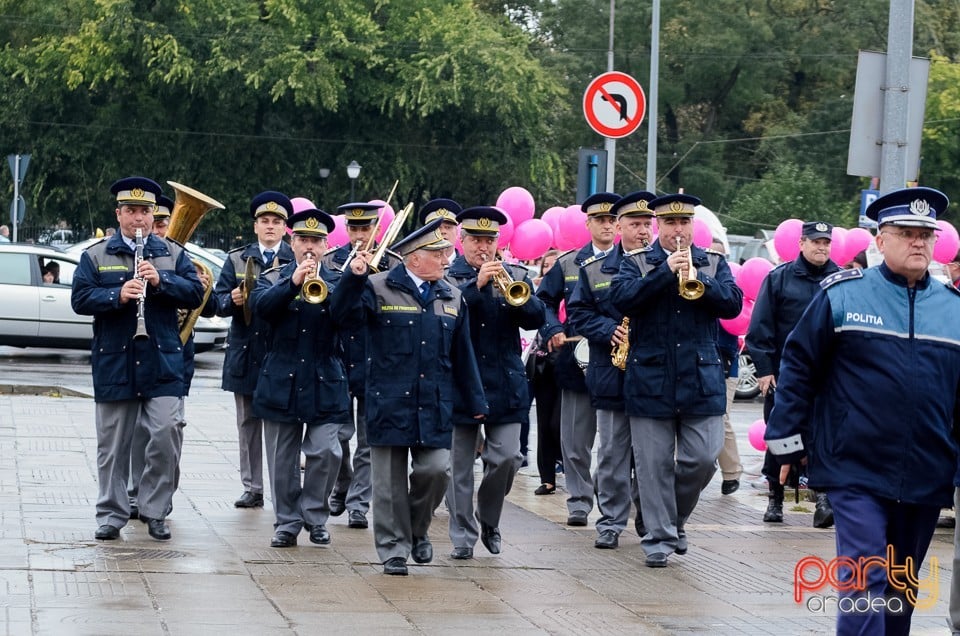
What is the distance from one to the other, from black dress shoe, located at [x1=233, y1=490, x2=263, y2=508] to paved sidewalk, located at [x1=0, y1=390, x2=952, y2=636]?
9 cm

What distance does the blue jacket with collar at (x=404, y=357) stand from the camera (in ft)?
29.0

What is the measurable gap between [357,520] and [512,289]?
2101mm

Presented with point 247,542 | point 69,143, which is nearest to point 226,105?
point 69,143

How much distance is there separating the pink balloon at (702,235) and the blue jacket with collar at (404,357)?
3.71 meters

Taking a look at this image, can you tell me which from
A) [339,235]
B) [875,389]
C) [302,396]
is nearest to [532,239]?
[339,235]

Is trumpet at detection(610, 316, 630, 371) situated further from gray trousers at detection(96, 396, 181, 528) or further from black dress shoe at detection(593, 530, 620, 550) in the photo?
gray trousers at detection(96, 396, 181, 528)

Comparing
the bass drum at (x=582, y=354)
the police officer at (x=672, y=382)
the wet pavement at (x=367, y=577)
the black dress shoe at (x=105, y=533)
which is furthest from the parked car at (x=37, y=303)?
the police officer at (x=672, y=382)

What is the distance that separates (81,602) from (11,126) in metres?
38.1

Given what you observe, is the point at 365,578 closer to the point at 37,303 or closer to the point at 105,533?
the point at 105,533

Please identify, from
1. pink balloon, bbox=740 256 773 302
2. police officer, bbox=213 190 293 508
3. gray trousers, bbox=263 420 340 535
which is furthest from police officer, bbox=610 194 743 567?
pink balloon, bbox=740 256 773 302

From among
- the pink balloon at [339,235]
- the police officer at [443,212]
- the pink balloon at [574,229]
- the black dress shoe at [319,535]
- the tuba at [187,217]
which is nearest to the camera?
the black dress shoe at [319,535]

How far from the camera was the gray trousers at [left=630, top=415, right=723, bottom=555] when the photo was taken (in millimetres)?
9500

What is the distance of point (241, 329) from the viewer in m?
11.3

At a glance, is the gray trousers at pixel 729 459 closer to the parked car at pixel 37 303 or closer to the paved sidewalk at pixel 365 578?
the paved sidewalk at pixel 365 578
